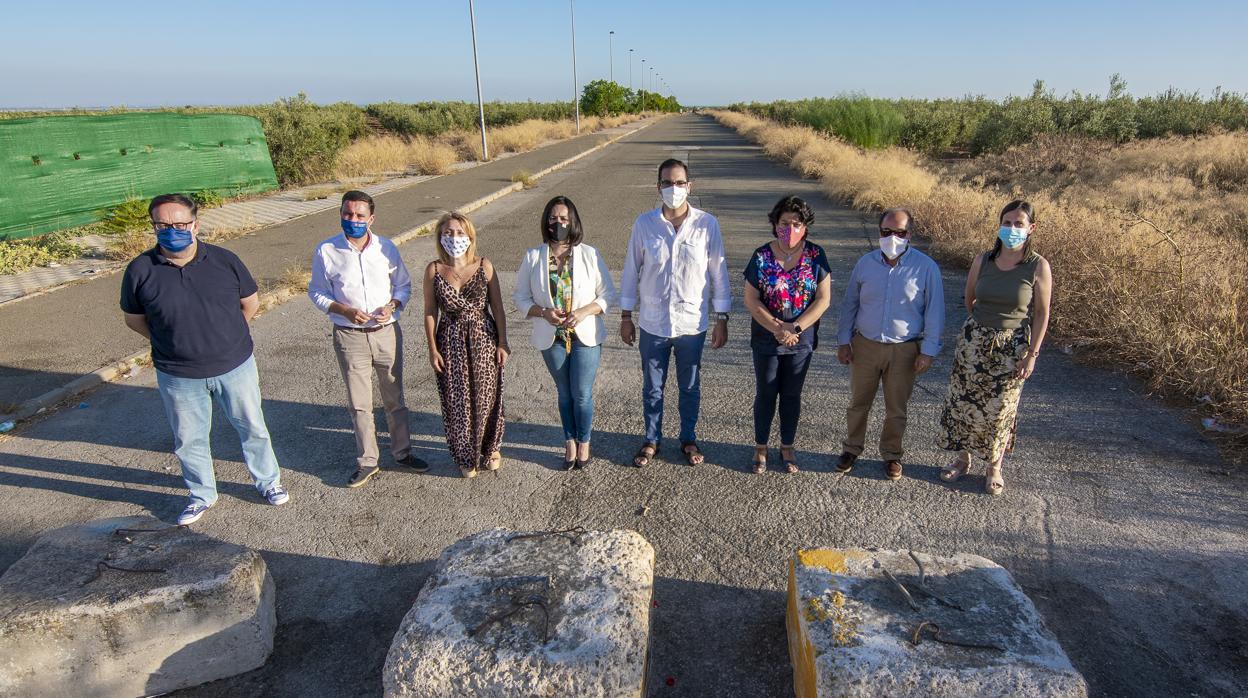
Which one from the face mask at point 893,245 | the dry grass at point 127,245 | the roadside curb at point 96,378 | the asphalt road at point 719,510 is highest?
the face mask at point 893,245

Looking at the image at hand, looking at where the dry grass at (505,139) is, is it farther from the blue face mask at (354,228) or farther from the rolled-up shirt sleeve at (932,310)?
the rolled-up shirt sleeve at (932,310)

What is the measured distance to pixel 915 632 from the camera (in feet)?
7.72

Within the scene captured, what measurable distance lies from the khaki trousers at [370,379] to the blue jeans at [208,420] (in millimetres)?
504

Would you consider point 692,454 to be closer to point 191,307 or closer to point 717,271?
point 717,271

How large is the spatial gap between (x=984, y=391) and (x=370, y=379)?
3.73 m

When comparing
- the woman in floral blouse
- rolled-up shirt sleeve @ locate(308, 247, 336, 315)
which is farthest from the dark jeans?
rolled-up shirt sleeve @ locate(308, 247, 336, 315)

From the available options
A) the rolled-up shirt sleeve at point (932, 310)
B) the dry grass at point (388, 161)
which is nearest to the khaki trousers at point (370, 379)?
the rolled-up shirt sleeve at point (932, 310)

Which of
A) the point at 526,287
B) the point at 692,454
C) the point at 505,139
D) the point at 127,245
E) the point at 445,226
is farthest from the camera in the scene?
the point at 505,139

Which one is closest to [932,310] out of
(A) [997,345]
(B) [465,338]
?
(A) [997,345]

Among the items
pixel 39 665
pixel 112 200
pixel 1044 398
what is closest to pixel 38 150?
pixel 112 200

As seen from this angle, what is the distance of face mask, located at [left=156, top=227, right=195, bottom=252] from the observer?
136 inches

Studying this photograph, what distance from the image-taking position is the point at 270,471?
4109 mm

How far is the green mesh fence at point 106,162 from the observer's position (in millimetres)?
10180

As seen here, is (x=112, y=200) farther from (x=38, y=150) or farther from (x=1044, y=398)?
(x=1044, y=398)
